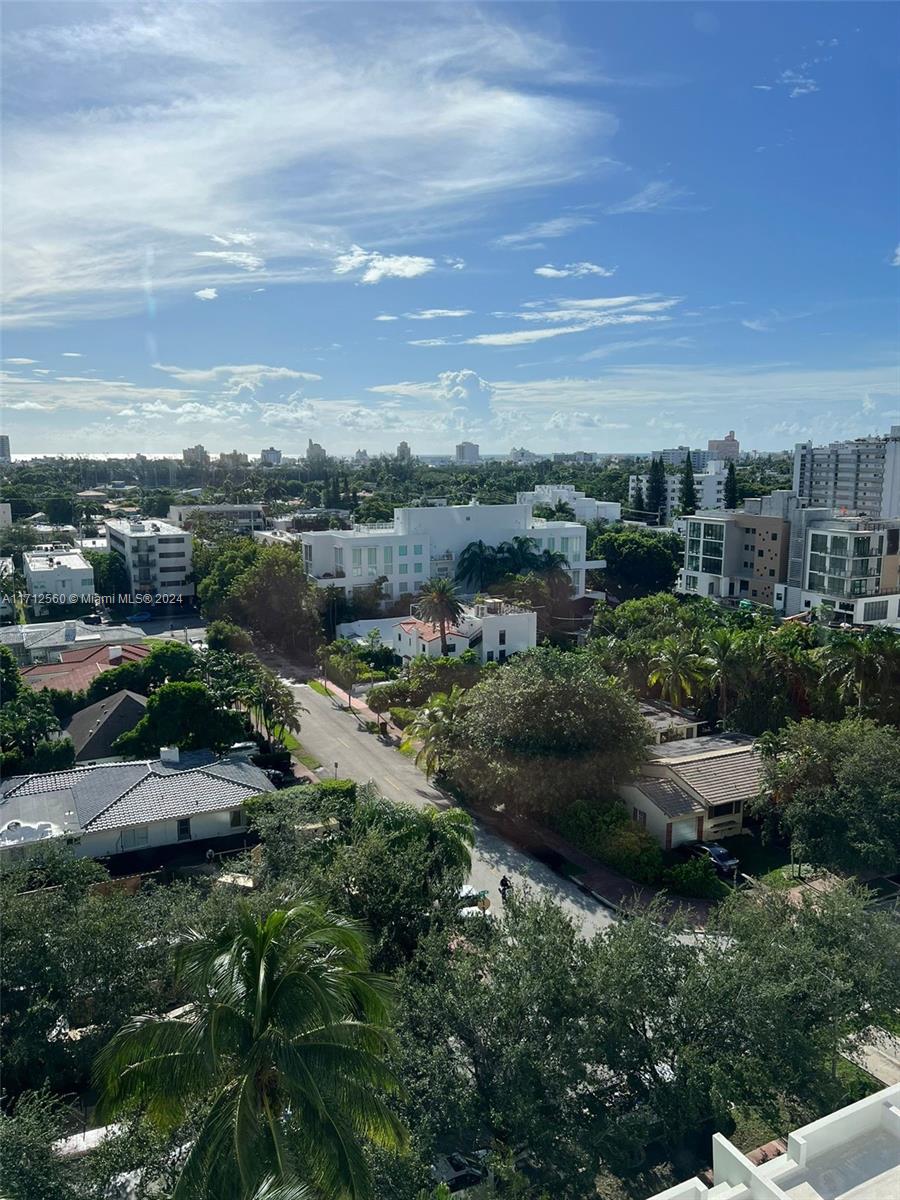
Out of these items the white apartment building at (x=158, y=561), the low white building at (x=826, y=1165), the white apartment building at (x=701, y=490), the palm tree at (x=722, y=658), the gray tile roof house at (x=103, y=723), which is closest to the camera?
the low white building at (x=826, y=1165)

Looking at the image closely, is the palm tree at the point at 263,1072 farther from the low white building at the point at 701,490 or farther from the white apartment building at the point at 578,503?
the low white building at the point at 701,490

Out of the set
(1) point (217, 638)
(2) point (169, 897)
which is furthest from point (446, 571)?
(2) point (169, 897)

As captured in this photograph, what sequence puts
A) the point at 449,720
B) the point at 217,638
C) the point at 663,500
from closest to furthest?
the point at 449,720
the point at 217,638
the point at 663,500

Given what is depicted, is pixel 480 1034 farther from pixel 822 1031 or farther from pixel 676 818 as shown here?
pixel 676 818

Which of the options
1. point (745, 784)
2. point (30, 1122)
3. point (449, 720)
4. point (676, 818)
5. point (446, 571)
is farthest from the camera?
point (446, 571)

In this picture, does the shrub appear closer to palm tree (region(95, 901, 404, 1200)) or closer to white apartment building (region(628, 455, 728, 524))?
palm tree (region(95, 901, 404, 1200))

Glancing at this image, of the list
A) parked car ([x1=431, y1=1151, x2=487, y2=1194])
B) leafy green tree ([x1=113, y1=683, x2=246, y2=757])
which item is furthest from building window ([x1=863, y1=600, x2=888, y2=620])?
parked car ([x1=431, y1=1151, x2=487, y2=1194])

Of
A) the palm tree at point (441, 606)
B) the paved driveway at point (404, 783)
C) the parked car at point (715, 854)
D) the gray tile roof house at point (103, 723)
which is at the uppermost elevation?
the palm tree at point (441, 606)

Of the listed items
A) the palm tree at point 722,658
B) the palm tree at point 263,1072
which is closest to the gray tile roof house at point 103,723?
the palm tree at point 722,658
